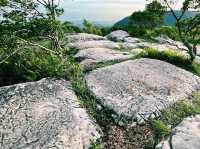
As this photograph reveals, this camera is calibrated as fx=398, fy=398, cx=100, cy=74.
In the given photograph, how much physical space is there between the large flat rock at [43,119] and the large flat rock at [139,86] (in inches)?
28.7

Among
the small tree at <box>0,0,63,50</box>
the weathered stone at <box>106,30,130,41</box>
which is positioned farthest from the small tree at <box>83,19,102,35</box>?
the small tree at <box>0,0,63,50</box>

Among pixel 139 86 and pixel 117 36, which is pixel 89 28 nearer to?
pixel 117 36

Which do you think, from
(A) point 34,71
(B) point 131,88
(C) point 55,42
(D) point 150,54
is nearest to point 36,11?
(C) point 55,42

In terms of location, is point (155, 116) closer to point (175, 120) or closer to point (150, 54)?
point (175, 120)

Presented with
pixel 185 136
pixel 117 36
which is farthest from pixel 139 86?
pixel 117 36

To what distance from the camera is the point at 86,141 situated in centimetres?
700

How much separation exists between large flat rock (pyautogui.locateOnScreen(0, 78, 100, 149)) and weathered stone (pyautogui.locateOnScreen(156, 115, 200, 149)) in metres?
1.35

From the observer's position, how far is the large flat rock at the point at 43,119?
22.9ft

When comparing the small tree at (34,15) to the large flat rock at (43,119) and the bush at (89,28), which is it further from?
the bush at (89,28)

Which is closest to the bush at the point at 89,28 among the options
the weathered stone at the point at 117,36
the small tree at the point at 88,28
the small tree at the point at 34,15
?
the small tree at the point at 88,28

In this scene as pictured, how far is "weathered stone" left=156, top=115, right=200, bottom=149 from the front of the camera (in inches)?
266

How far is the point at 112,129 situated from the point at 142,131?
22.7 inches

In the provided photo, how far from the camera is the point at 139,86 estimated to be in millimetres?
8992

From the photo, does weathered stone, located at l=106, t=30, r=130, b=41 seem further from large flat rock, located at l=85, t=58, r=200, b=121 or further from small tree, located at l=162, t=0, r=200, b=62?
large flat rock, located at l=85, t=58, r=200, b=121
